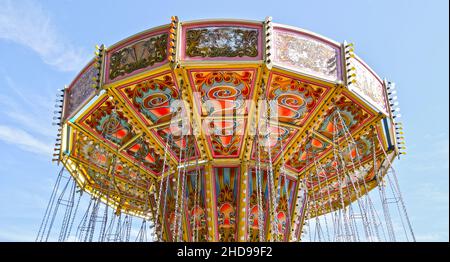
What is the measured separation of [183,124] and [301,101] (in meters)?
2.32

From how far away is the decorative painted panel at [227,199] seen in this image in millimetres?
9891

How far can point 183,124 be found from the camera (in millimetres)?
8844

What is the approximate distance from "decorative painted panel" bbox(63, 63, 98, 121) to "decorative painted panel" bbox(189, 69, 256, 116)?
1.96 metres

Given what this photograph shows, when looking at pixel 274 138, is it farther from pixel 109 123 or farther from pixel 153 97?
pixel 109 123

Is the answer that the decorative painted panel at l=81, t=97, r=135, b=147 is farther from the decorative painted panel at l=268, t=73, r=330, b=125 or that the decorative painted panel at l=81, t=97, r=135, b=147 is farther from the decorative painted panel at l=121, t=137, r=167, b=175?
the decorative painted panel at l=268, t=73, r=330, b=125

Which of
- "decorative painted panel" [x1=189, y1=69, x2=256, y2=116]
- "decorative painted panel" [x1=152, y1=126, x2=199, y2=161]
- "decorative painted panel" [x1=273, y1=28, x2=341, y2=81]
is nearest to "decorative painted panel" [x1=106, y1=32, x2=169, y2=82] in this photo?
"decorative painted panel" [x1=189, y1=69, x2=256, y2=116]

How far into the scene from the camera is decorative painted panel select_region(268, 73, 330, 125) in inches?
304

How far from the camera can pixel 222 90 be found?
807cm

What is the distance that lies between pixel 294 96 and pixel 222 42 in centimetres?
180

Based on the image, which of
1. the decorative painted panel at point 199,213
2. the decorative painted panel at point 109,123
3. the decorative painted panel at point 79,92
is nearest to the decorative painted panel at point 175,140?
the decorative painted panel at point 199,213

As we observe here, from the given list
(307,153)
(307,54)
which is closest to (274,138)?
(307,153)

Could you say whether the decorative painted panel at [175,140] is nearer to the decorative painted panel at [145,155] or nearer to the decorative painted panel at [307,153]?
the decorative painted panel at [145,155]
